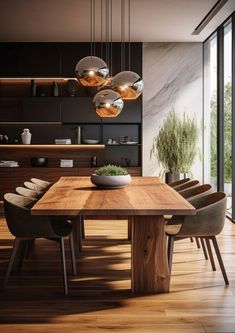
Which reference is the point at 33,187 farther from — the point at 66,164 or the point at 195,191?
the point at 66,164

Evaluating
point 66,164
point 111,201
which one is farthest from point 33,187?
point 66,164

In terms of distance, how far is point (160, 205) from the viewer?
398cm

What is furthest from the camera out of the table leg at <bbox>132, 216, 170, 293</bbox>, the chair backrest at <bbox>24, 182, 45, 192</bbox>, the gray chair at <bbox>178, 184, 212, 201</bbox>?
the chair backrest at <bbox>24, 182, 45, 192</bbox>

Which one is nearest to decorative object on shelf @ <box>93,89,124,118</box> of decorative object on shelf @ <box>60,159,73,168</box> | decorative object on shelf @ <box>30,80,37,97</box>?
decorative object on shelf @ <box>60,159,73,168</box>

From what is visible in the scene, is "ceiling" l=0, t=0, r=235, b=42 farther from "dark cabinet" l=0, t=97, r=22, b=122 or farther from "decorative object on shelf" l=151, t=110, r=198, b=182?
"decorative object on shelf" l=151, t=110, r=198, b=182

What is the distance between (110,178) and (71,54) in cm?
445

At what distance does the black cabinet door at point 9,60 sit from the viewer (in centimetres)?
901

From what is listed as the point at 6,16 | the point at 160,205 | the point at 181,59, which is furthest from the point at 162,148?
the point at 160,205

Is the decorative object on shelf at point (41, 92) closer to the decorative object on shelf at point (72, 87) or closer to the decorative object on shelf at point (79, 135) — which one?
the decorative object on shelf at point (72, 87)

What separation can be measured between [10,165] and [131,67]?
8.62ft

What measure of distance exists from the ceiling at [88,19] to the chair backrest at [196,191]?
2411mm

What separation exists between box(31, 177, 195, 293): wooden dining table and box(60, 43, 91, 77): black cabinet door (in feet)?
15.6

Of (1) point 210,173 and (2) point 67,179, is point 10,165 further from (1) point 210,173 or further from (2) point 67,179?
(1) point 210,173

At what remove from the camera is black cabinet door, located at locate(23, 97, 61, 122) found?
356 inches
